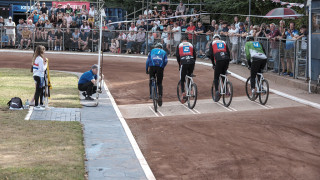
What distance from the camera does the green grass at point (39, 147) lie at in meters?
8.99

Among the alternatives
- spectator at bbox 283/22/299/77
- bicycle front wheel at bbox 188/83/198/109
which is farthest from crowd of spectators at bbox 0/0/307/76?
bicycle front wheel at bbox 188/83/198/109

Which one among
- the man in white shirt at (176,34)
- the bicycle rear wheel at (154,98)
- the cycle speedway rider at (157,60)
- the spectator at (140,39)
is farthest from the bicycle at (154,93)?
the spectator at (140,39)

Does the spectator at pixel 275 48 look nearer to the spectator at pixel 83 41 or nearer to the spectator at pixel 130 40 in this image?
the spectator at pixel 130 40

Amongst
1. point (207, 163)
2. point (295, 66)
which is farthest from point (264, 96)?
point (207, 163)

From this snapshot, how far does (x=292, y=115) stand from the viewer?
48.7 feet

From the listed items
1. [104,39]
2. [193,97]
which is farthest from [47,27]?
[193,97]

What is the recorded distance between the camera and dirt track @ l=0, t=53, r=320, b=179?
377 inches

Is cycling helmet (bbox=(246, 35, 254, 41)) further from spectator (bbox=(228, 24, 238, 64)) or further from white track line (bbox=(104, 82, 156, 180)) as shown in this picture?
spectator (bbox=(228, 24, 238, 64))

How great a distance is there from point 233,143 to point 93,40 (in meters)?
24.9

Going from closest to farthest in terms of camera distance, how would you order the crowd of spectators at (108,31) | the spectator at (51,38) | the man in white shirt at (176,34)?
the man in white shirt at (176,34), the crowd of spectators at (108,31), the spectator at (51,38)

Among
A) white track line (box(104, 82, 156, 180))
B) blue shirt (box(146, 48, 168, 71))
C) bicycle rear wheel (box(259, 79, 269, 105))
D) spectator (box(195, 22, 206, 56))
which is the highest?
spectator (box(195, 22, 206, 56))

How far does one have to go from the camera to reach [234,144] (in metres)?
11.6

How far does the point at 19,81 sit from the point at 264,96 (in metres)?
9.43

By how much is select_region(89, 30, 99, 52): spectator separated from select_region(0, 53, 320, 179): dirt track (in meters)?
17.2
